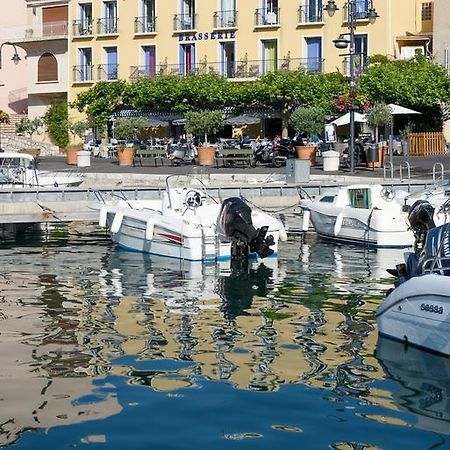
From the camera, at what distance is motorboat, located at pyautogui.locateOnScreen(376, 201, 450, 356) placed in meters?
12.2

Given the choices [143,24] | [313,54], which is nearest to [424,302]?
[313,54]

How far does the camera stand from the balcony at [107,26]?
6184 cm

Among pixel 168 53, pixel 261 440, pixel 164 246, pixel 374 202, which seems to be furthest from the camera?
pixel 168 53

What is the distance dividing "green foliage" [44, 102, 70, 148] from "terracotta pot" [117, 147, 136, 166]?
17.6m

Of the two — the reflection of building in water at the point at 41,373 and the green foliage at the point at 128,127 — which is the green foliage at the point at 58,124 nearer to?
the green foliage at the point at 128,127

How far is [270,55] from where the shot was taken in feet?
191

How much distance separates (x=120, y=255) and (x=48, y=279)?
12.0ft

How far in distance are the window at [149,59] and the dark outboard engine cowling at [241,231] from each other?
40143 millimetres

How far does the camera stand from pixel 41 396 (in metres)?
11.2

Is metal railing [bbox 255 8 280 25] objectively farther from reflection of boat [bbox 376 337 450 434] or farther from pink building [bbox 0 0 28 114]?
reflection of boat [bbox 376 337 450 434]

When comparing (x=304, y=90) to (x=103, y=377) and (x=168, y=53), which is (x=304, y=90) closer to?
(x=168, y=53)

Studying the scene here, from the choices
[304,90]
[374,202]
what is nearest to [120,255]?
[374,202]

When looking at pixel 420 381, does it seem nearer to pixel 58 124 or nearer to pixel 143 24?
pixel 143 24

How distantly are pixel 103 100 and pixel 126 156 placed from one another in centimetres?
1528
